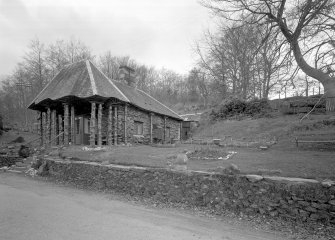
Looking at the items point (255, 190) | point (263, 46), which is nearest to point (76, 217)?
point (255, 190)

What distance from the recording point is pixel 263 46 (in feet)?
32.0

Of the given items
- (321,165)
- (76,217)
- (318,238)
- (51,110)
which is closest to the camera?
(318,238)

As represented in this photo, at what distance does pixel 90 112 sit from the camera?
1947cm

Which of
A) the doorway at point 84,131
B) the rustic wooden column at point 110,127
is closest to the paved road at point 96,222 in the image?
the rustic wooden column at point 110,127

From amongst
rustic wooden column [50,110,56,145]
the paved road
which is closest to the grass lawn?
the paved road

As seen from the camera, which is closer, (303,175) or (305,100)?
(303,175)

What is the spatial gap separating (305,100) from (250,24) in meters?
13.1

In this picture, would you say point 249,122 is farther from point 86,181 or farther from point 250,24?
point 86,181

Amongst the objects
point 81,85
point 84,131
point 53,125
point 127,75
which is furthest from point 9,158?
point 127,75

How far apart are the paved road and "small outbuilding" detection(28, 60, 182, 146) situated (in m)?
7.93

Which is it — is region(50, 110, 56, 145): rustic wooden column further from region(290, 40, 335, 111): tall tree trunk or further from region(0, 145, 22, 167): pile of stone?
region(290, 40, 335, 111): tall tree trunk

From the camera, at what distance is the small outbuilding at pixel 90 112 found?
55.2 ft

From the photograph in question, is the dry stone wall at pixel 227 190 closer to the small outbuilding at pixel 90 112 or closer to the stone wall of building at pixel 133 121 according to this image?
the small outbuilding at pixel 90 112

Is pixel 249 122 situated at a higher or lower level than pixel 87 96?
lower
